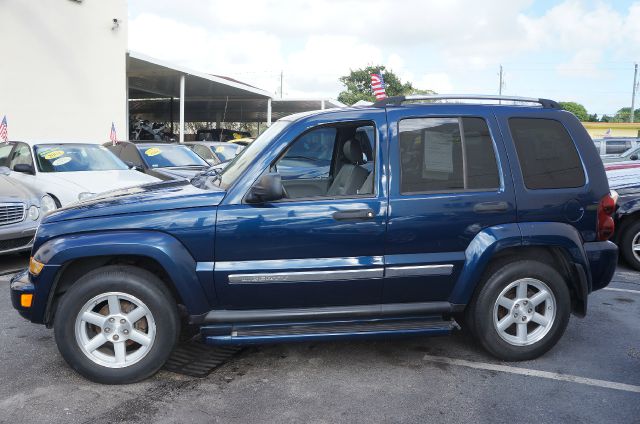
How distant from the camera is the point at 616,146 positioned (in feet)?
65.5

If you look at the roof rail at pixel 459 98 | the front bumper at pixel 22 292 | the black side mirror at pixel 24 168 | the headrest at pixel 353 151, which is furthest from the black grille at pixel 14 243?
the roof rail at pixel 459 98

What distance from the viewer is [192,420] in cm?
322

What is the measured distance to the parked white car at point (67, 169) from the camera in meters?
7.42

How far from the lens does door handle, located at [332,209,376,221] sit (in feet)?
11.9

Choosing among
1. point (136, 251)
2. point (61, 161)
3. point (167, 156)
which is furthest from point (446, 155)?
point (167, 156)

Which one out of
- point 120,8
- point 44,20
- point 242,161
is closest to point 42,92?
point 44,20

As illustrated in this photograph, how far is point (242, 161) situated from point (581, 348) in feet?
9.72

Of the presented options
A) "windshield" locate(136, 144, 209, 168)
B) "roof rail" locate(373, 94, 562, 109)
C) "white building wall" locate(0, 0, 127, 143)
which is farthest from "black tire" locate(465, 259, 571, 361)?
"white building wall" locate(0, 0, 127, 143)

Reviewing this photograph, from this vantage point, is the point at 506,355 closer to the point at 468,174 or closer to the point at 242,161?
the point at 468,174

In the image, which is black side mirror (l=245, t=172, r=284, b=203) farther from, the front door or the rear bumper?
the rear bumper

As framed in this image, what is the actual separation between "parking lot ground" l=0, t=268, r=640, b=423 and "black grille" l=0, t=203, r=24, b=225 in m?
2.40

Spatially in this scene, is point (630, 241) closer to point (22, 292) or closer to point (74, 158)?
point (22, 292)

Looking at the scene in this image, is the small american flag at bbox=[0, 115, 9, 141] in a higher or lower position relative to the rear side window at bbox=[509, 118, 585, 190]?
higher

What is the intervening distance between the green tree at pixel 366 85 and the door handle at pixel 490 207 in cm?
4824
